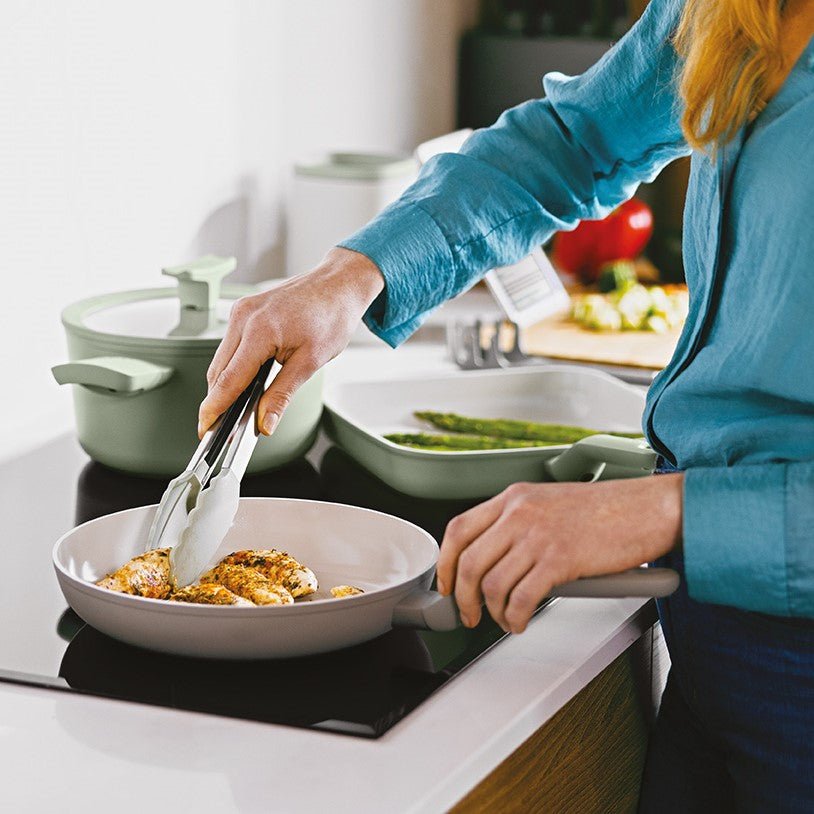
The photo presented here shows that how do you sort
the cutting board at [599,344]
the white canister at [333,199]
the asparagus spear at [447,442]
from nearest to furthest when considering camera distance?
the asparagus spear at [447,442] → the cutting board at [599,344] → the white canister at [333,199]

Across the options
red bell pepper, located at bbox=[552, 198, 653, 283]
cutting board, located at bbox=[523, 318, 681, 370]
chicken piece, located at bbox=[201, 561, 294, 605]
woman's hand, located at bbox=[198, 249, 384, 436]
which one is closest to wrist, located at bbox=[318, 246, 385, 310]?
woman's hand, located at bbox=[198, 249, 384, 436]

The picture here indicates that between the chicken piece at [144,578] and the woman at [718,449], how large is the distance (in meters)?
0.12

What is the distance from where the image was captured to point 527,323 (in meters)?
1.76

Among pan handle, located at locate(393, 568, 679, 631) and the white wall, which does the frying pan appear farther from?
the white wall

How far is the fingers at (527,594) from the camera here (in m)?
0.75

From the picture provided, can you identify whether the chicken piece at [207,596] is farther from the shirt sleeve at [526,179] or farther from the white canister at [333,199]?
the white canister at [333,199]

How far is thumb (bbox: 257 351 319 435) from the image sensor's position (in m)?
0.96

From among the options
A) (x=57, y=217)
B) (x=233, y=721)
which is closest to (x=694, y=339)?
(x=233, y=721)

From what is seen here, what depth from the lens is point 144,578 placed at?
0.88m

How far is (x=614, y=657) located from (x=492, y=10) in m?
2.05

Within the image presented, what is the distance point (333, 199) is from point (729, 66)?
1075mm

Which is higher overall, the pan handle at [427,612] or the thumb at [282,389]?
the thumb at [282,389]

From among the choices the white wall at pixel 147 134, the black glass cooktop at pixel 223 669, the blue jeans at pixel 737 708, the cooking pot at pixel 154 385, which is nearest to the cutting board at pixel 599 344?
the white wall at pixel 147 134

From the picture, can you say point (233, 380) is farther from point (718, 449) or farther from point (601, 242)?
point (601, 242)
